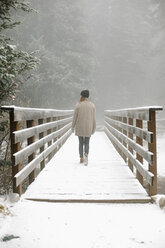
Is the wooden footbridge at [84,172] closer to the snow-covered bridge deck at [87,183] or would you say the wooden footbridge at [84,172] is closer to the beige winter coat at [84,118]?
the snow-covered bridge deck at [87,183]

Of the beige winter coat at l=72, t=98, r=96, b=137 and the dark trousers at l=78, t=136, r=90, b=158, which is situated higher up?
the beige winter coat at l=72, t=98, r=96, b=137

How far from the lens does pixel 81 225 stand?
3.99 meters

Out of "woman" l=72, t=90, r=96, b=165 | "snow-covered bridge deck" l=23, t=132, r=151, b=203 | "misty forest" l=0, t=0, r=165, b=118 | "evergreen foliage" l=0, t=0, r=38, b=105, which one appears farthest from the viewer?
"misty forest" l=0, t=0, r=165, b=118

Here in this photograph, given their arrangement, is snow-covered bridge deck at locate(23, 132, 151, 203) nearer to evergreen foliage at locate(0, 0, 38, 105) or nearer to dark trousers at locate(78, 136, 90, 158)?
dark trousers at locate(78, 136, 90, 158)

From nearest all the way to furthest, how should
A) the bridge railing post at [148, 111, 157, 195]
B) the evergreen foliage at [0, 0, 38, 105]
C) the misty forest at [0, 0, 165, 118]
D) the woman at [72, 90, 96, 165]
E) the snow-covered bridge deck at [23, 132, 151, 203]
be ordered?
the bridge railing post at [148, 111, 157, 195] < the snow-covered bridge deck at [23, 132, 151, 203] < the evergreen foliage at [0, 0, 38, 105] < the woman at [72, 90, 96, 165] < the misty forest at [0, 0, 165, 118]

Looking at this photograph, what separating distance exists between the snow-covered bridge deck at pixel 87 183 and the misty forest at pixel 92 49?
13.2 meters

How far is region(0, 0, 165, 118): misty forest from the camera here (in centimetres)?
3219

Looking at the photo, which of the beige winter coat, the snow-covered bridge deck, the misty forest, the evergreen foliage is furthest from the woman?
the misty forest

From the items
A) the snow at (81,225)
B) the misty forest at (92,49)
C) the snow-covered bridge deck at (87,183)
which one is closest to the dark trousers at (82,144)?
the snow-covered bridge deck at (87,183)

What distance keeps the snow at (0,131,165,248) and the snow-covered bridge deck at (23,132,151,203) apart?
0.21m

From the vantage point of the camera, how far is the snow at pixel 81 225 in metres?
3.55

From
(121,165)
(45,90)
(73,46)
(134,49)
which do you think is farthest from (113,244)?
(134,49)

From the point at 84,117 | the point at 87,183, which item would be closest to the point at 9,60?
the point at 84,117

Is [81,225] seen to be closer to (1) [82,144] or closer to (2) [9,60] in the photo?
(2) [9,60]
